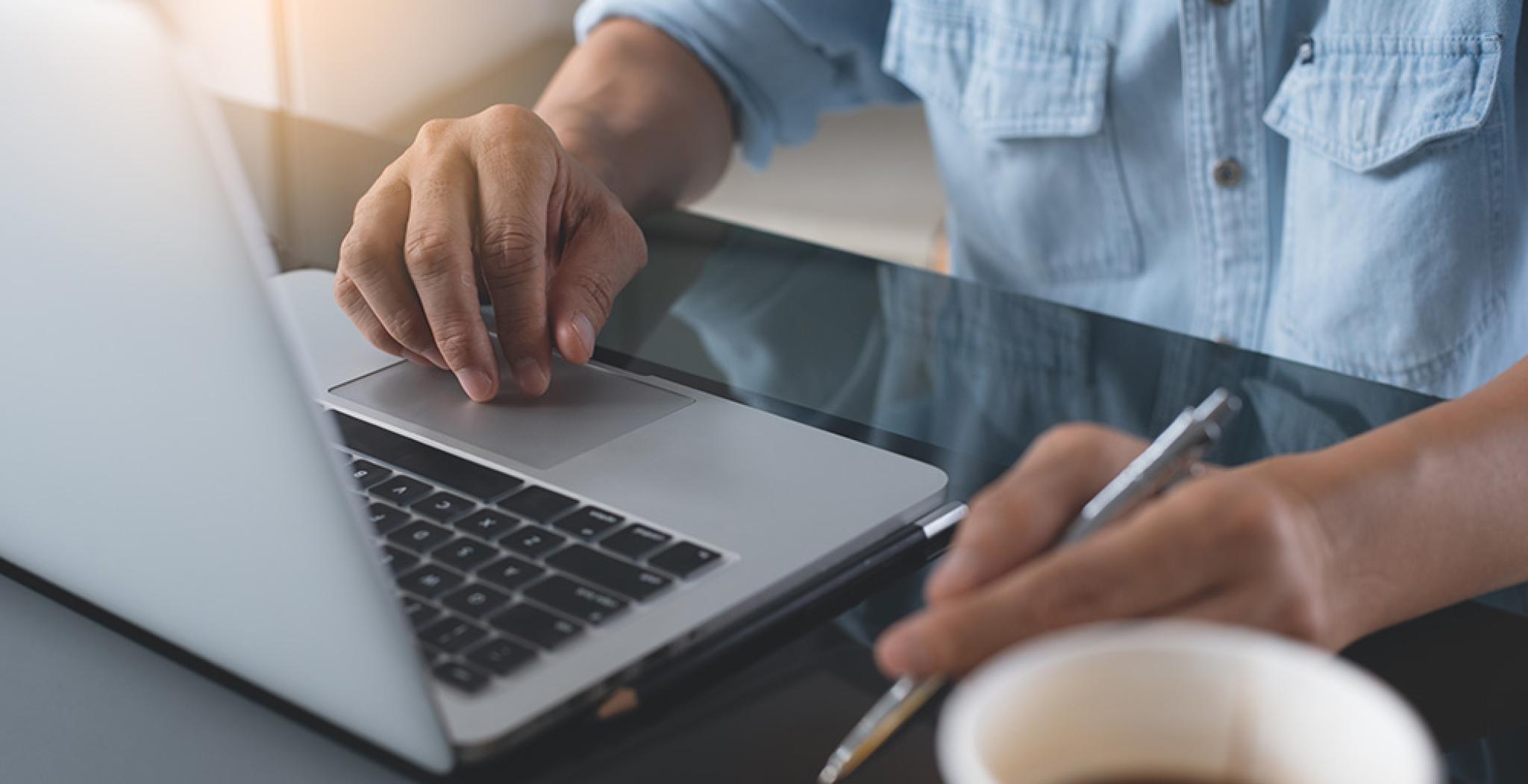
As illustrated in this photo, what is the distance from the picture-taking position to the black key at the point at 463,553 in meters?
0.43

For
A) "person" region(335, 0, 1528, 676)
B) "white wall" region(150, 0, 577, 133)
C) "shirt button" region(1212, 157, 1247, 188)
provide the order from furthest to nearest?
"white wall" region(150, 0, 577, 133) → "shirt button" region(1212, 157, 1247, 188) → "person" region(335, 0, 1528, 676)

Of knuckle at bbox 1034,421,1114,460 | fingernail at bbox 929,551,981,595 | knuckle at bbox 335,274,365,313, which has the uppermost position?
knuckle at bbox 1034,421,1114,460

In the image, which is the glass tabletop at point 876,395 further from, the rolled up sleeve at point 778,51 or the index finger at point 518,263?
the rolled up sleeve at point 778,51

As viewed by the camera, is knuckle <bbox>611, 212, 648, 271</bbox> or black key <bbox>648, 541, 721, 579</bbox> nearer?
black key <bbox>648, 541, 721, 579</bbox>

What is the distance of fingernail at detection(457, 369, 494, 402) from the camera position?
573 mm

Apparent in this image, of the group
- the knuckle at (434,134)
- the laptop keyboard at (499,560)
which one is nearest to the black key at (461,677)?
the laptop keyboard at (499,560)

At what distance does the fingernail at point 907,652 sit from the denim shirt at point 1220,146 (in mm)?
609

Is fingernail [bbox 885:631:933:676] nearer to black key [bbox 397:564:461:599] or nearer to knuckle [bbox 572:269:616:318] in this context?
black key [bbox 397:564:461:599]

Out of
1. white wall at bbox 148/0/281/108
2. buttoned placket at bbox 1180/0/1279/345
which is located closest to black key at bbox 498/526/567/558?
buttoned placket at bbox 1180/0/1279/345

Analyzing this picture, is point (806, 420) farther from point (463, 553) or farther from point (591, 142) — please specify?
point (591, 142)

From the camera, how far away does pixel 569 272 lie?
65 centimetres

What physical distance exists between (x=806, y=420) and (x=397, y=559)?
22cm

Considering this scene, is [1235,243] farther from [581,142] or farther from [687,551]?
[687,551]

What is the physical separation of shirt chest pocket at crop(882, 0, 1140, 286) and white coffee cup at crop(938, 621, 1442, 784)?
0.72 m
